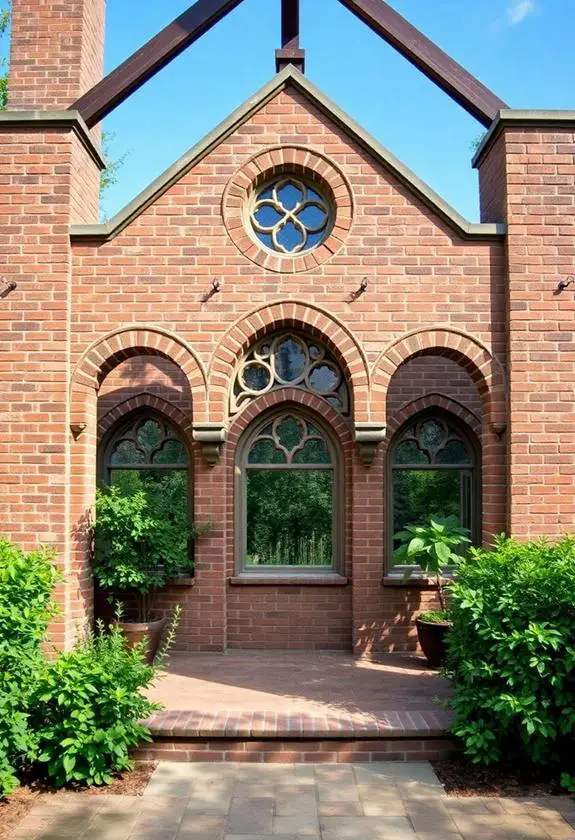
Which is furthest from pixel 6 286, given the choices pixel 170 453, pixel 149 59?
pixel 170 453

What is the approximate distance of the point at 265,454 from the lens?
8578mm

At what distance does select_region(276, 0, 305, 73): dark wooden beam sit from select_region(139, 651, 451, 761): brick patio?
6728 mm

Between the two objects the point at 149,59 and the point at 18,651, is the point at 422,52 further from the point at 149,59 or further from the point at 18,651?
the point at 18,651

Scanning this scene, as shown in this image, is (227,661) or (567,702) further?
(227,661)

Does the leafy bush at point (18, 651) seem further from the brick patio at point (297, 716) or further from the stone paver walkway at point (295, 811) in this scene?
the brick patio at point (297, 716)

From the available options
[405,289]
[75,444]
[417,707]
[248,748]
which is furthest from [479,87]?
[248,748]

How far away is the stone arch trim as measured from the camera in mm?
8774

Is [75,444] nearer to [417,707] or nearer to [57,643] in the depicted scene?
[57,643]

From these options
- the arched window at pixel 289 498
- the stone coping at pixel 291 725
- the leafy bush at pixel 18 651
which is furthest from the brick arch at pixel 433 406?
the leafy bush at pixel 18 651

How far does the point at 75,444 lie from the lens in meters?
7.11

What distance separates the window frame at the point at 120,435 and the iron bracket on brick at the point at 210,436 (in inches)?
39.8

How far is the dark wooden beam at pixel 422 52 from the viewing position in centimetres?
743

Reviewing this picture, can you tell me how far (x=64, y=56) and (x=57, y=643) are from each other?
273 inches

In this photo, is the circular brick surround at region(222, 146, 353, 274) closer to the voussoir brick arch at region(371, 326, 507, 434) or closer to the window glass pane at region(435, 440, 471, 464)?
the voussoir brick arch at region(371, 326, 507, 434)
